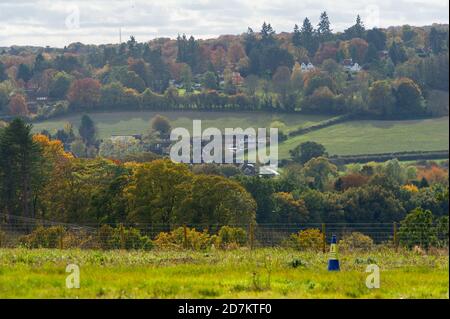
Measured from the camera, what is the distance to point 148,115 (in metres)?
172

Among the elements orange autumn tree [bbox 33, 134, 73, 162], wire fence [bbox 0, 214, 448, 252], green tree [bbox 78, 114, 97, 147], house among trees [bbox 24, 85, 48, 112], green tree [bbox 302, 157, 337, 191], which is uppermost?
wire fence [bbox 0, 214, 448, 252]

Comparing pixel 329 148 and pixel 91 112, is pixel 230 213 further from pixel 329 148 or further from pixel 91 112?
pixel 91 112

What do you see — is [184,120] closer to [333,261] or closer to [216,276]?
[333,261]

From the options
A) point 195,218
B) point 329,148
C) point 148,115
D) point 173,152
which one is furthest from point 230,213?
point 148,115

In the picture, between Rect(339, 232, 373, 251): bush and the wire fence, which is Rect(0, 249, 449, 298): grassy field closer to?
Rect(339, 232, 373, 251): bush

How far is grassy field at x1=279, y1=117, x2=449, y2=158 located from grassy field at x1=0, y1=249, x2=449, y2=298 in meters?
112

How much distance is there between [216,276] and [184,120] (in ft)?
506

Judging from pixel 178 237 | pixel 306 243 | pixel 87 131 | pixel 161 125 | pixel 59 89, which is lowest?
pixel 87 131

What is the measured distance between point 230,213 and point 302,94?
112834 millimetres

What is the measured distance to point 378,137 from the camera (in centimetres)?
14212

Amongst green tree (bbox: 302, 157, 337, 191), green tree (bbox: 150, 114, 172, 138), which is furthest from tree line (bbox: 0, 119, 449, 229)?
green tree (bbox: 150, 114, 172, 138)

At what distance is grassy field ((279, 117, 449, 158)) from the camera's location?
136 meters

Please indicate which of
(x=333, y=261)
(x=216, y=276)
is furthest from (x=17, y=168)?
(x=216, y=276)

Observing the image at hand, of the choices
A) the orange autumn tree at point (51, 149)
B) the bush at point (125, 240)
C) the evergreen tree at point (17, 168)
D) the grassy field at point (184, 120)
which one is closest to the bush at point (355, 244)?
the bush at point (125, 240)
